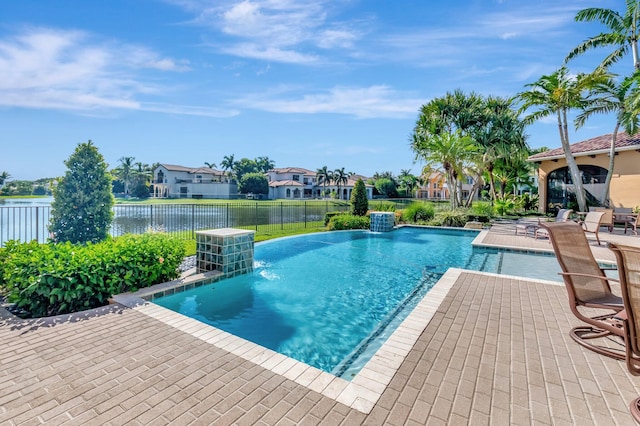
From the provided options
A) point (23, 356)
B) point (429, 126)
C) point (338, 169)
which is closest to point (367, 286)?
point (23, 356)

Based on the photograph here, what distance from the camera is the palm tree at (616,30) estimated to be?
1451 centimetres

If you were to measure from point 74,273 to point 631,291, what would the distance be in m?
5.80

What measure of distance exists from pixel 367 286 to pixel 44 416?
513cm

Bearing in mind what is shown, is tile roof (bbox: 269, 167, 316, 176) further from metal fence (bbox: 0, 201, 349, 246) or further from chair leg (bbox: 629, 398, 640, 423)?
chair leg (bbox: 629, 398, 640, 423)

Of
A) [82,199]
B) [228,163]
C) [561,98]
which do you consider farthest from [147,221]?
[228,163]

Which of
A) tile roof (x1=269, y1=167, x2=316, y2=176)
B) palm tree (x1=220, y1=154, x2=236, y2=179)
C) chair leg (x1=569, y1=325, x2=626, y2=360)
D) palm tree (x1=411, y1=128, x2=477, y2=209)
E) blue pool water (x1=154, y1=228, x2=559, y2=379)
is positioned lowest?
blue pool water (x1=154, y1=228, x2=559, y2=379)

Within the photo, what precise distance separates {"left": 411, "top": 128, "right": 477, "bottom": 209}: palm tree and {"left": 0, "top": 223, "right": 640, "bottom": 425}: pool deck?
15964 millimetres

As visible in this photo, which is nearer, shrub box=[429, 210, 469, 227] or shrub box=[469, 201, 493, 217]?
shrub box=[429, 210, 469, 227]

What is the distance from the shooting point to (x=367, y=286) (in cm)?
634

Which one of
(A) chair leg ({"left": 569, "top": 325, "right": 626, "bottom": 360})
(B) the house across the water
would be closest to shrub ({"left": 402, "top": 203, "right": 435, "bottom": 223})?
(A) chair leg ({"left": 569, "top": 325, "right": 626, "bottom": 360})

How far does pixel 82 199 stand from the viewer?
6.11 metres

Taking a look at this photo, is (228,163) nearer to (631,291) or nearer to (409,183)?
(409,183)

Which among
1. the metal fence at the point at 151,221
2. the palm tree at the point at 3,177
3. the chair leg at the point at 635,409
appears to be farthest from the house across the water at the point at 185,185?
the chair leg at the point at 635,409

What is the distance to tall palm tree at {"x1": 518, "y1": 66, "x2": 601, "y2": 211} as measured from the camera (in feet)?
49.3
